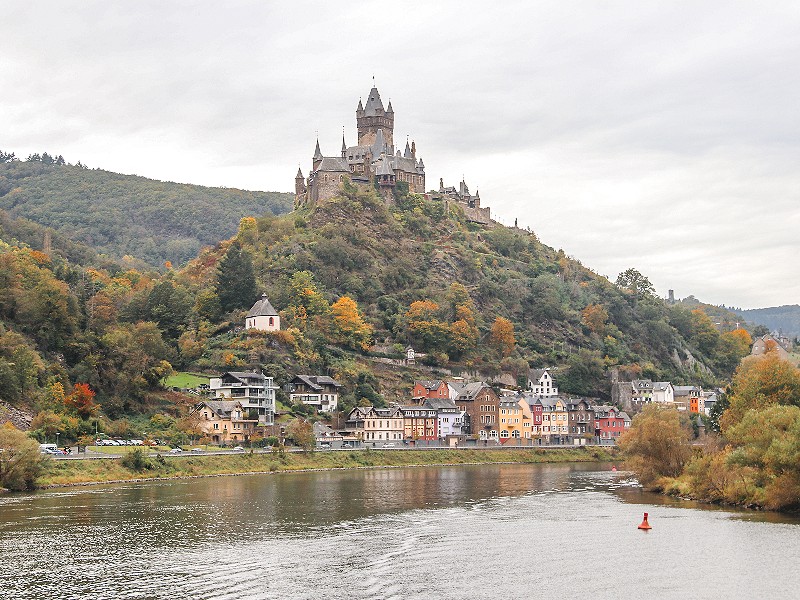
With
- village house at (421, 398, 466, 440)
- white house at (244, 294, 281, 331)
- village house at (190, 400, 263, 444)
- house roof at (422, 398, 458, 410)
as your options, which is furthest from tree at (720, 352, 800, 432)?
white house at (244, 294, 281, 331)

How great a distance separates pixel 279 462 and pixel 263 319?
128 ft

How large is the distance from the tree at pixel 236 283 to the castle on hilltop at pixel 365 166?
124ft

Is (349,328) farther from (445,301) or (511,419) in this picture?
(511,419)

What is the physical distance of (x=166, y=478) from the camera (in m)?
86.6

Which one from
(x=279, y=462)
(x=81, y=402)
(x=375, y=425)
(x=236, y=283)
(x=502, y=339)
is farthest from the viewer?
(x=502, y=339)

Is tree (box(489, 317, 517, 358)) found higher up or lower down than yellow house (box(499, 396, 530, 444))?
higher up

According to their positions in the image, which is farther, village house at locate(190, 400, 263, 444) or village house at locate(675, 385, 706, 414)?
village house at locate(675, 385, 706, 414)

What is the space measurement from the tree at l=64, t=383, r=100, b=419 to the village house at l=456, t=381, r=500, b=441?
53033 mm

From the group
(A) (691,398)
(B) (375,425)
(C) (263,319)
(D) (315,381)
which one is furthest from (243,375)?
(A) (691,398)

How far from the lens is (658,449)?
76750mm

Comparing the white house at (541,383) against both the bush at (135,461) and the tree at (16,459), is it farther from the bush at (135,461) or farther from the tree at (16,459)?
the tree at (16,459)

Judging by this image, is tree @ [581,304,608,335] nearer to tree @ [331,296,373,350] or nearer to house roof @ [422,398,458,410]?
tree @ [331,296,373,350]

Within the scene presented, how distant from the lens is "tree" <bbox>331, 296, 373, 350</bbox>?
14431cm

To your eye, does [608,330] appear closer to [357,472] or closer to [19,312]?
[357,472]
